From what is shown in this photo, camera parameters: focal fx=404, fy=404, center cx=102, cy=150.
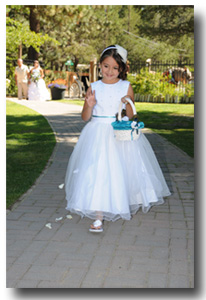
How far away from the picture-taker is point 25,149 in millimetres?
8977

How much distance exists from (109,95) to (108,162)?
75cm

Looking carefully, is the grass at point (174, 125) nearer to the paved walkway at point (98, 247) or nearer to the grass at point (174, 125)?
the grass at point (174, 125)

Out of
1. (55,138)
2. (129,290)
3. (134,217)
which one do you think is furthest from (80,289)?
(55,138)

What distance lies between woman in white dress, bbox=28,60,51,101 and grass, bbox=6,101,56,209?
16.0 feet

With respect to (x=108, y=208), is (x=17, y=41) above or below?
above

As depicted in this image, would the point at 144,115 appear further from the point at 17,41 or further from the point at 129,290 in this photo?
the point at 129,290

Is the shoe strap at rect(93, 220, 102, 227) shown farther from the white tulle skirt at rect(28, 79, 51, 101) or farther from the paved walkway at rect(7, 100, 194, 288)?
the white tulle skirt at rect(28, 79, 51, 101)

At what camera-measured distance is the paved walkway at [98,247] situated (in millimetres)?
3363

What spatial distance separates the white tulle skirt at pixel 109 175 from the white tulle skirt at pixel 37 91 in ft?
50.7

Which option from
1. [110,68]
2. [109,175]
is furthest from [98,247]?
[110,68]

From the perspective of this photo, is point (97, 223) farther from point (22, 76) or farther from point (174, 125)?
point (22, 76)

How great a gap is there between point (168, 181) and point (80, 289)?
355 cm

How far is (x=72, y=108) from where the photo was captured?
1734cm

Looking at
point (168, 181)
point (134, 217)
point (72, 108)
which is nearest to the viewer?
point (134, 217)
